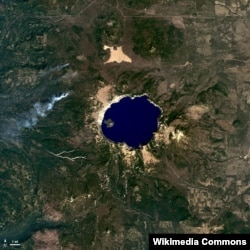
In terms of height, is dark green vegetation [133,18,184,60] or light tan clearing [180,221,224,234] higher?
dark green vegetation [133,18,184,60]

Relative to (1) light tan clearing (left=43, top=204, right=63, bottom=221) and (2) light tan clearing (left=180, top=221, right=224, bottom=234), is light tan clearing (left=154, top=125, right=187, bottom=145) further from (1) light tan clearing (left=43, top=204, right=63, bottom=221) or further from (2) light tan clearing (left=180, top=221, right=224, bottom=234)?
(1) light tan clearing (left=43, top=204, right=63, bottom=221)

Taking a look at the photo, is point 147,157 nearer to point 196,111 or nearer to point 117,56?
point 196,111

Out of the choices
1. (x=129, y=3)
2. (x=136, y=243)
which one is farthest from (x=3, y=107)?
(x=136, y=243)

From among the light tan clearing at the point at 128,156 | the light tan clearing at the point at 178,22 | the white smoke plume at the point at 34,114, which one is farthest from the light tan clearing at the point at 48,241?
the light tan clearing at the point at 178,22

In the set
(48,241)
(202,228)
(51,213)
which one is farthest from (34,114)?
(202,228)

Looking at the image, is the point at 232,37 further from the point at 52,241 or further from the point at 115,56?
the point at 52,241

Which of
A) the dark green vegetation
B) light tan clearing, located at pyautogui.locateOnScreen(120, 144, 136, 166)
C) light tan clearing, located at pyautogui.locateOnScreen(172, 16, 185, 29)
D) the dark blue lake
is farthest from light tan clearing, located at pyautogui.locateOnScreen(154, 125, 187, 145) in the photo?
light tan clearing, located at pyautogui.locateOnScreen(172, 16, 185, 29)

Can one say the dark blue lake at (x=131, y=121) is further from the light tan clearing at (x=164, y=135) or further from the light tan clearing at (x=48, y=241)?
the light tan clearing at (x=48, y=241)
